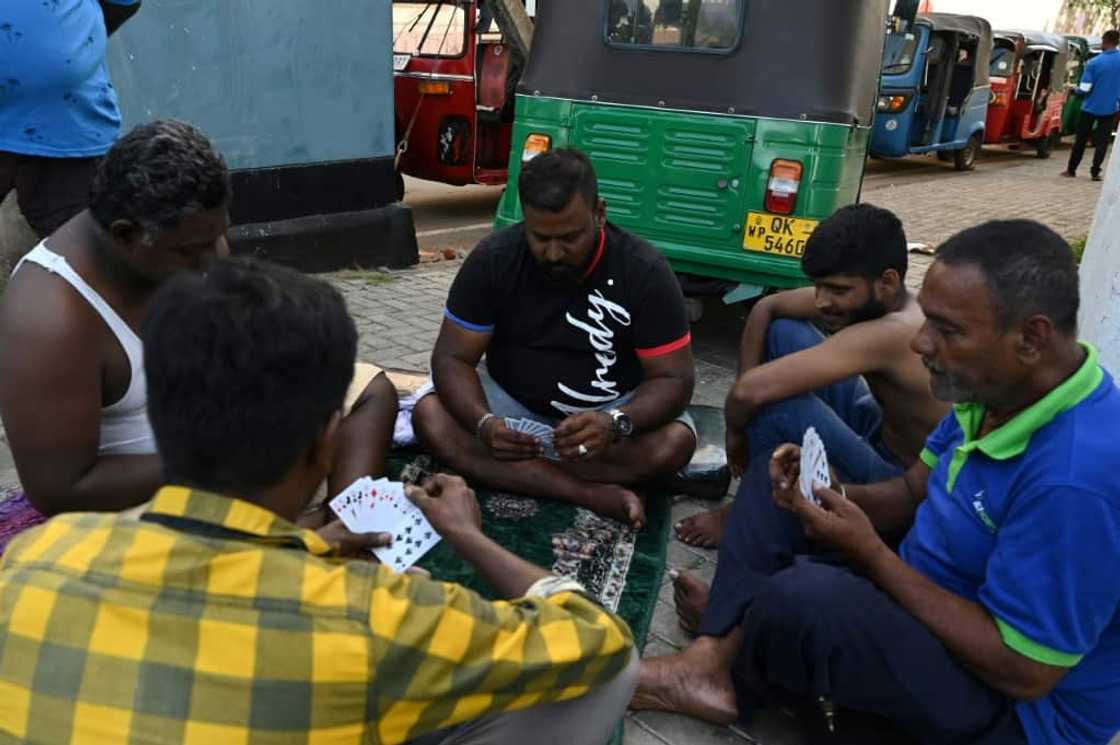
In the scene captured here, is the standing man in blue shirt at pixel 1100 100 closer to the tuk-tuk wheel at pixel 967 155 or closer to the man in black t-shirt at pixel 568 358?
the tuk-tuk wheel at pixel 967 155

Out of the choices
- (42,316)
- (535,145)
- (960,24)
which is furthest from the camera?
(960,24)

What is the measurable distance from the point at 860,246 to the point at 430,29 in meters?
6.18

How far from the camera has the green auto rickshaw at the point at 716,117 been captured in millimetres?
4582

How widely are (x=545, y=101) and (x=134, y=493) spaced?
3623 mm

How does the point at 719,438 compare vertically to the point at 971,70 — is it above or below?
below

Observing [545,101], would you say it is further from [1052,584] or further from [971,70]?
[971,70]

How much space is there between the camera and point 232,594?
1.12 m

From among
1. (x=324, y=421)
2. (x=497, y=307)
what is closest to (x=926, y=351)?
(x=324, y=421)

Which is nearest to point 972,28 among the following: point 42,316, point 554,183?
point 554,183

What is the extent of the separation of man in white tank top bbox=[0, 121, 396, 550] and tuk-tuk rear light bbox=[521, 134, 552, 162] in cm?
314

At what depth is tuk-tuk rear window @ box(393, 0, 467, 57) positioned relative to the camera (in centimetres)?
783

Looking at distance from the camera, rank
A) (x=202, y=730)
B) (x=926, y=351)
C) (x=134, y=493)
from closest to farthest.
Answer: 1. (x=202, y=730)
2. (x=926, y=351)
3. (x=134, y=493)

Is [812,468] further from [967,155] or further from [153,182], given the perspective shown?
[967,155]

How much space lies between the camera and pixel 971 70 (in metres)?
12.2
